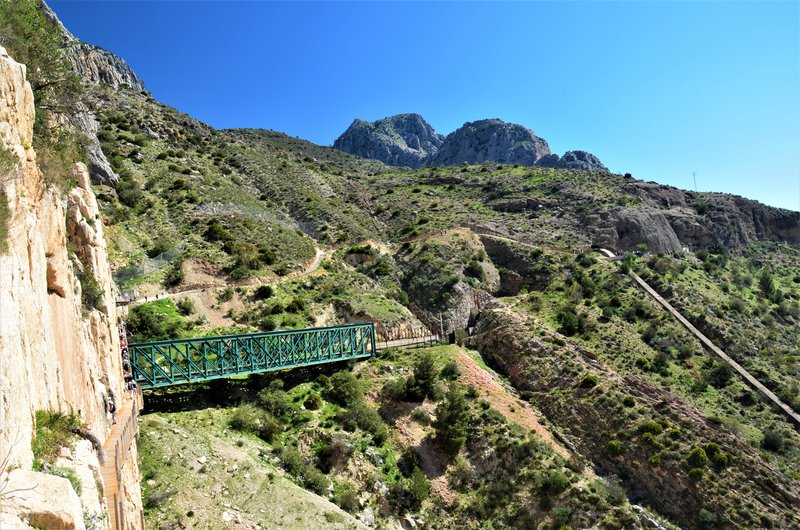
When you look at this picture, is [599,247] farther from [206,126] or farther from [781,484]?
[206,126]

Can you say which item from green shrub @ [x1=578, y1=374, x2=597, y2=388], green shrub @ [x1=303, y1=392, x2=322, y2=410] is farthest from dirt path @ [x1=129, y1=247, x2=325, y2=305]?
green shrub @ [x1=578, y1=374, x2=597, y2=388]

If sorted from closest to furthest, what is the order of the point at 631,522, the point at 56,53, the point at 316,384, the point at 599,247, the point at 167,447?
1. the point at 56,53
2. the point at 167,447
3. the point at 631,522
4. the point at 316,384
5. the point at 599,247

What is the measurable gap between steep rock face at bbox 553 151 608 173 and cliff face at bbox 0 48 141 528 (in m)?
145

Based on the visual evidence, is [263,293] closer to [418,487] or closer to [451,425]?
[451,425]

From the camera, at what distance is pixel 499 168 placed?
107 meters

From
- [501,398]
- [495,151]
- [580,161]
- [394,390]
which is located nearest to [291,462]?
[394,390]

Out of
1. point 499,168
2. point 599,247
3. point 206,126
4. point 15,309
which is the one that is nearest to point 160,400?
point 15,309

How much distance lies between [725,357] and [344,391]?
32.5m

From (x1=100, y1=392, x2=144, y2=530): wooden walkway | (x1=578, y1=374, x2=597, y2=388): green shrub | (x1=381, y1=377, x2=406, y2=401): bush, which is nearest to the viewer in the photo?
(x1=100, y1=392, x2=144, y2=530): wooden walkway

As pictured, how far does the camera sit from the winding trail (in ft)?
113

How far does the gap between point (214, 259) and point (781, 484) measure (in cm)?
4380

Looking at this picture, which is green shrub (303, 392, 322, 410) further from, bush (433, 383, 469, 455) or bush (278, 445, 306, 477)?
bush (433, 383, 469, 455)

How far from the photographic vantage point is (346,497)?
77.5ft

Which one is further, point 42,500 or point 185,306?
point 185,306
